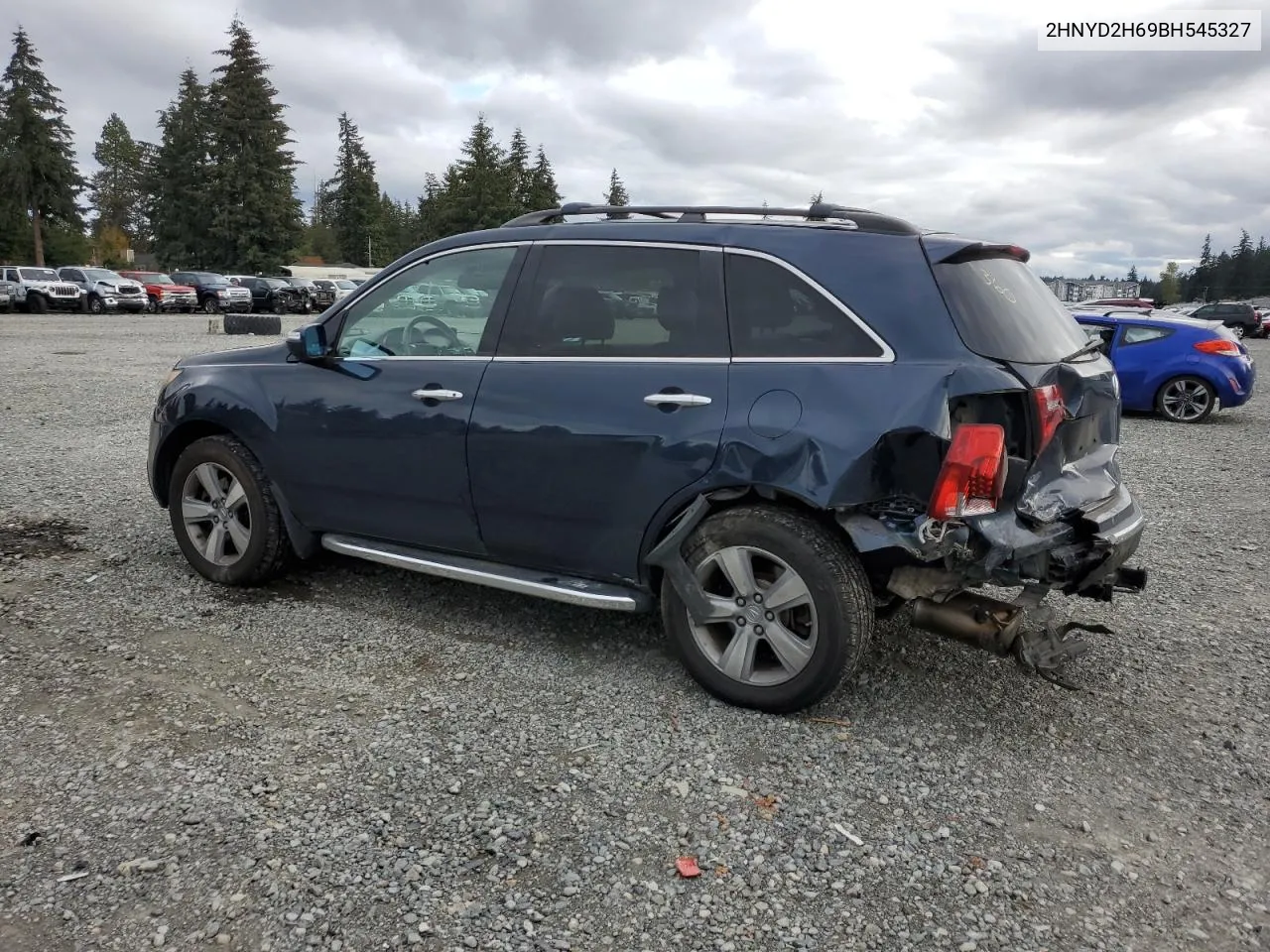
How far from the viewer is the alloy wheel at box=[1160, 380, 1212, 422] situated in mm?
12453

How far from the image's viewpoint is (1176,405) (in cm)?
1264

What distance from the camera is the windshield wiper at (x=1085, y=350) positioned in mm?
3672

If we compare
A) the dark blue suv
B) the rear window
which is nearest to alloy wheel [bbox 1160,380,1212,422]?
the dark blue suv

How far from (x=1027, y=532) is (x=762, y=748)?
120cm

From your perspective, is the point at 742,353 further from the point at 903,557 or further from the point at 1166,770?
the point at 1166,770

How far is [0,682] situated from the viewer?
373cm

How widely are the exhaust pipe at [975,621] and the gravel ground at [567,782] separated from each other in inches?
14.6

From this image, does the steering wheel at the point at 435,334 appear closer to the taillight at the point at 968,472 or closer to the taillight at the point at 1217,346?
the taillight at the point at 968,472

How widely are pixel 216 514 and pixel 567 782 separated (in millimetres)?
2702

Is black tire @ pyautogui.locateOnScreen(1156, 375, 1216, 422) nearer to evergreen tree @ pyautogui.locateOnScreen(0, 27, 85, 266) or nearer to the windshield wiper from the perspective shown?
the windshield wiper

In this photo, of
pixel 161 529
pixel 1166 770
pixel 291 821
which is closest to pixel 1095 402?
pixel 1166 770

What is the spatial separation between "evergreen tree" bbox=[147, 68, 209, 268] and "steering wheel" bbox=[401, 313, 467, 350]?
64058 mm

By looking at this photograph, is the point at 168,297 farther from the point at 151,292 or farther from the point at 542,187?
the point at 542,187

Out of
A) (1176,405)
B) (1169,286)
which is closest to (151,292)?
(1176,405)
